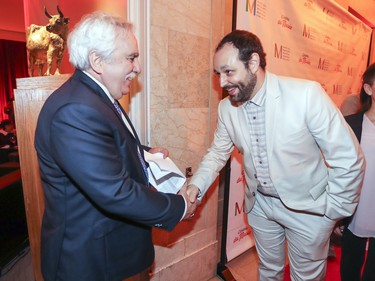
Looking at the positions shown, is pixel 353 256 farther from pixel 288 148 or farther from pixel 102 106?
pixel 102 106

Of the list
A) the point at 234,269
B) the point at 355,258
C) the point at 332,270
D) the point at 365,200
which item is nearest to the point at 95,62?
the point at 365,200

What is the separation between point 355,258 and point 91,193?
185 cm

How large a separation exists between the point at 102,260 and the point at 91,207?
0.75 feet

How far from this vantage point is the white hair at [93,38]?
3.35ft

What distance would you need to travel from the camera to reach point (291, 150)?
1.41 metres

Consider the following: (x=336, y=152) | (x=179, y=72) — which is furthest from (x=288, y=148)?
(x=179, y=72)

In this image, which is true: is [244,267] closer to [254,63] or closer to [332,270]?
[332,270]

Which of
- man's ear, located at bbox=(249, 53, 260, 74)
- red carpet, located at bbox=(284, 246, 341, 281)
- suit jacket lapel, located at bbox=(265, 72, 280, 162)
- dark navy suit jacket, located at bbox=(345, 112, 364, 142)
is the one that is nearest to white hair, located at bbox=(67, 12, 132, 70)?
Answer: man's ear, located at bbox=(249, 53, 260, 74)

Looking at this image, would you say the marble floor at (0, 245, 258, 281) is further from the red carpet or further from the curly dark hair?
the curly dark hair

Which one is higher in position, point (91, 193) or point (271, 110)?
point (271, 110)

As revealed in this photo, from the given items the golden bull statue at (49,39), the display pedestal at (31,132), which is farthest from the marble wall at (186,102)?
the display pedestal at (31,132)

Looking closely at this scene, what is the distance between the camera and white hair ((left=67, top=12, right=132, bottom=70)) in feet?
3.35

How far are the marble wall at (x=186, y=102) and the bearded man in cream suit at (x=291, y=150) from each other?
1.38 feet

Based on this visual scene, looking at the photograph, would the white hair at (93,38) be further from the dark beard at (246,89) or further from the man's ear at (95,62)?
the dark beard at (246,89)
